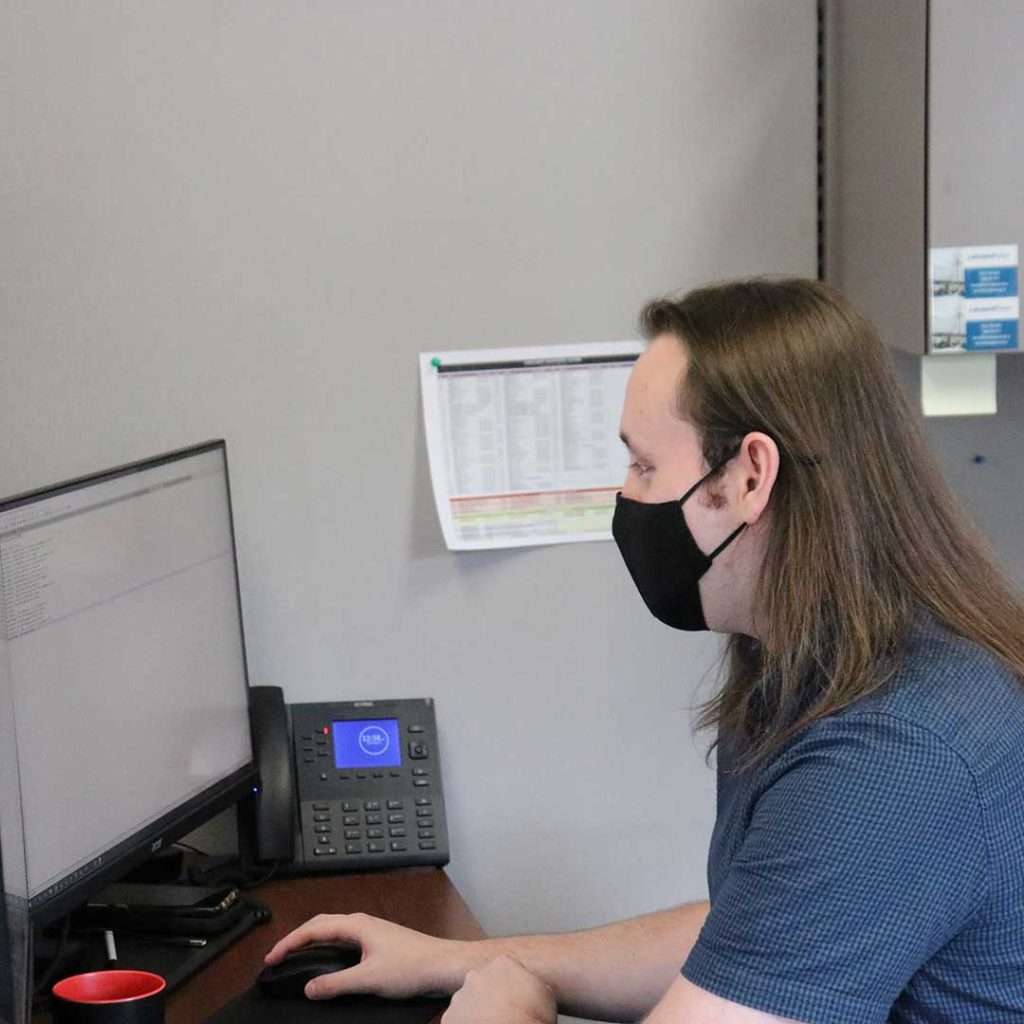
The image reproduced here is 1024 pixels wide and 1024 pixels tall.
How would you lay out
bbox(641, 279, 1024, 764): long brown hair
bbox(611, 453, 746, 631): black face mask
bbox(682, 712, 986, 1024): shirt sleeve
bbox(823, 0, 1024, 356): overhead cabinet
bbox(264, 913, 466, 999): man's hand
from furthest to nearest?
1. bbox(823, 0, 1024, 356): overhead cabinet
2. bbox(264, 913, 466, 999): man's hand
3. bbox(611, 453, 746, 631): black face mask
4. bbox(641, 279, 1024, 764): long brown hair
5. bbox(682, 712, 986, 1024): shirt sleeve

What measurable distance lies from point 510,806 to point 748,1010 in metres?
0.93

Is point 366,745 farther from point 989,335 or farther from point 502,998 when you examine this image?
point 989,335

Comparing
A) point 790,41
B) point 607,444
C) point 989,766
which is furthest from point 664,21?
point 989,766

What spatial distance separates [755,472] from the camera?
112 cm

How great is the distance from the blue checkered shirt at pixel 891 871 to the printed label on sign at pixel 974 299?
1.85ft

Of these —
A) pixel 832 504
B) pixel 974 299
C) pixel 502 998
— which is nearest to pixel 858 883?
pixel 832 504

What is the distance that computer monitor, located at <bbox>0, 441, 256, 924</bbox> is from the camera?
1319 millimetres

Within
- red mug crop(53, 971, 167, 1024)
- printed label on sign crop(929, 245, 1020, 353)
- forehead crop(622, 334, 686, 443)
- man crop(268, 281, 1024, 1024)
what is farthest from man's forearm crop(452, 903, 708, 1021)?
printed label on sign crop(929, 245, 1020, 353)

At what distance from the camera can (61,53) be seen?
5.46ft

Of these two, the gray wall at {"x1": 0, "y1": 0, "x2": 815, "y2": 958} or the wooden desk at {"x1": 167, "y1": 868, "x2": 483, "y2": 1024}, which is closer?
the wooden desk at {"x1": 167, "y1": 868, "x2": 483, "y2": 1024}

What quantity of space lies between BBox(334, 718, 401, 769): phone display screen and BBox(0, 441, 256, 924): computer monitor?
0.38ft

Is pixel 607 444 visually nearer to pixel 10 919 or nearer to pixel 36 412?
pixel 36 412

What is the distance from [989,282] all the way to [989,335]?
56 mm

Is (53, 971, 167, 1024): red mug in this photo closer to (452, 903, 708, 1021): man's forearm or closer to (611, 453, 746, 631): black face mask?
(452, 903, 708, 1021): man's forearm
